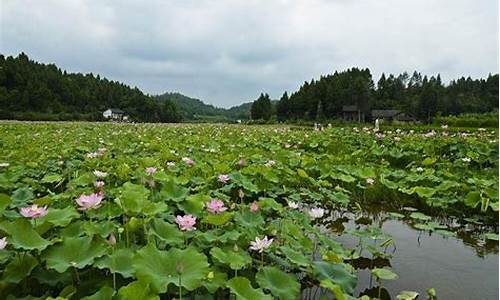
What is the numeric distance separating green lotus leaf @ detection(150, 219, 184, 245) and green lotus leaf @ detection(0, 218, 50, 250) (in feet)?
1.34

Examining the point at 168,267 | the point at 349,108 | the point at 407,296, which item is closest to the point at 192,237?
the point at 168,267

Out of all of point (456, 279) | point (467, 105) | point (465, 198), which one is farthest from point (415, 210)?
point (467, 105)

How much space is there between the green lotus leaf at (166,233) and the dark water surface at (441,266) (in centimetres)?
80

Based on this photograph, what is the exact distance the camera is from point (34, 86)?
5050 cm

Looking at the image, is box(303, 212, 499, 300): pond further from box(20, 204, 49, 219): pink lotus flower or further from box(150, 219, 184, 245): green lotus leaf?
box(20, 204, 49, 219): pink lotus flower

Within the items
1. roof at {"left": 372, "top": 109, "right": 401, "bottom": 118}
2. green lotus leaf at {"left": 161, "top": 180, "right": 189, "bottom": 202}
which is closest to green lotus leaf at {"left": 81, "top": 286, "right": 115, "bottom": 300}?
green lotus leaf at {"left": 161, "top": 180, "right": 189, "bottom": 202}

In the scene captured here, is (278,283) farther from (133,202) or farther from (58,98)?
(58,98)

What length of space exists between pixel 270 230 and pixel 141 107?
65.8 meters

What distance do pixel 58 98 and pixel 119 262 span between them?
59.3 metres

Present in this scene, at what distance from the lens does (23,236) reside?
137 centimetres

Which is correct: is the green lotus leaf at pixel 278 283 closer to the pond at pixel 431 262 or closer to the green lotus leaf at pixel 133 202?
the pond at pixel 431 262

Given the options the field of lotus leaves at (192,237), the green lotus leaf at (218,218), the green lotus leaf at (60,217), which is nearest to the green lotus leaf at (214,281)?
the field of lotus leaves at (192,237)

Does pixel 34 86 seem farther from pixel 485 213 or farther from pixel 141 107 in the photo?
pixel 485 213

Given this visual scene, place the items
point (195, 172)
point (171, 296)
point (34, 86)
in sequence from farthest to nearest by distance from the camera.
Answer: point (34, 86)
point (195, 172)
point (171, 296)
